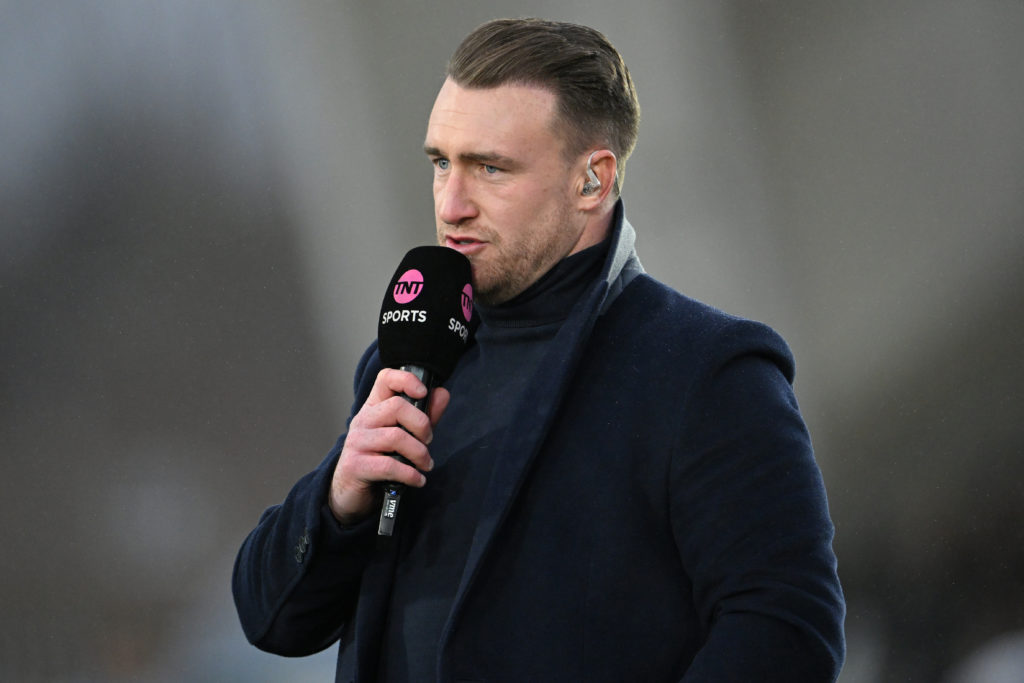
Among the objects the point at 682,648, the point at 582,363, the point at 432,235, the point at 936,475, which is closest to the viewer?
the point at 682,648

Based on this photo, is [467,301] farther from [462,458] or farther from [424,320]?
[462,458]

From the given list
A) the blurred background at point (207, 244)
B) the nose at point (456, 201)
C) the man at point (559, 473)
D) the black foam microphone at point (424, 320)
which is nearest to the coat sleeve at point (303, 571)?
the man at point (559, 473)

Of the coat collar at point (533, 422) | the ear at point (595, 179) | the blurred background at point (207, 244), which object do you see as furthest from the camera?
the blurred background at point (207, 244)

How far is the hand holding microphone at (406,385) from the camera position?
1.23 metres

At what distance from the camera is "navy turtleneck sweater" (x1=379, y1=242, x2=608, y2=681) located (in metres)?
1.38

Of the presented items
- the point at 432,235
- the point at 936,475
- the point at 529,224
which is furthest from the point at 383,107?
the point at 936,475

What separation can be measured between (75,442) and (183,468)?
27cm

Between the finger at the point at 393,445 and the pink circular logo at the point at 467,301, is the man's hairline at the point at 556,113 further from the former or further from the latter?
the finger at the point at 393,445

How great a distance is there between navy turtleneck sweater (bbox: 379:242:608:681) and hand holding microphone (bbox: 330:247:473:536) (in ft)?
0.33

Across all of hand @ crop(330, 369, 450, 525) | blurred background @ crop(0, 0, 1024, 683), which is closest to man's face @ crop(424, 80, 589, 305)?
hand @ crop(330, 369, 450, 525)

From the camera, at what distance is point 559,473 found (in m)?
1.34

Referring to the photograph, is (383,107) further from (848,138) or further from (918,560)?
(918,560)

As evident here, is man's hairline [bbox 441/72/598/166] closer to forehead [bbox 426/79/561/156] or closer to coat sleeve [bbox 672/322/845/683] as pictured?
forehead [bbox 426/79/561/156]

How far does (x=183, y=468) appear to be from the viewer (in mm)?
2713
